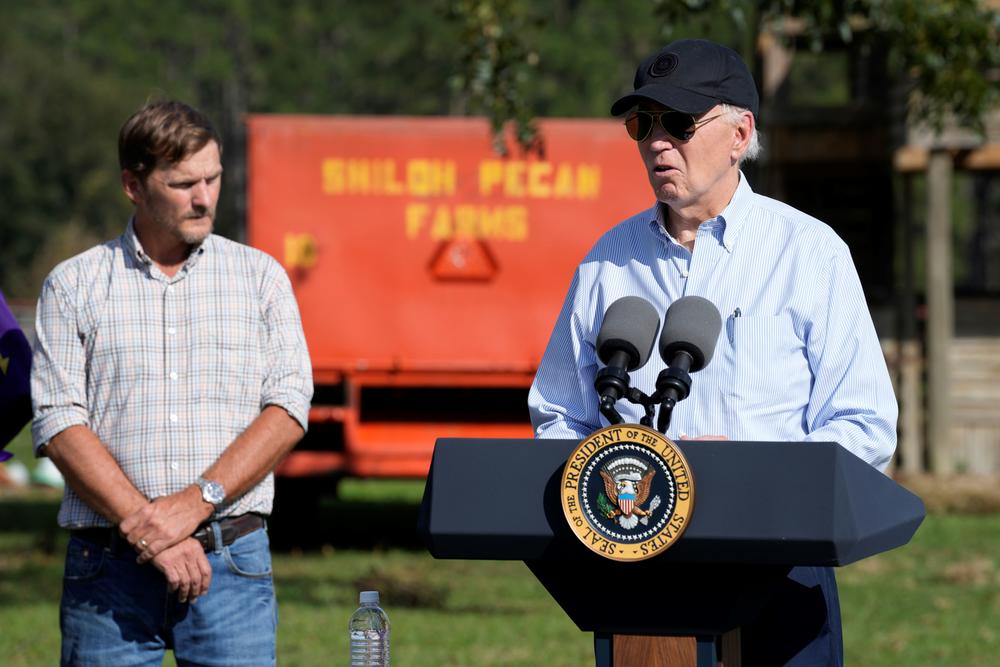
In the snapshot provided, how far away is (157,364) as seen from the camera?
4.00 meters

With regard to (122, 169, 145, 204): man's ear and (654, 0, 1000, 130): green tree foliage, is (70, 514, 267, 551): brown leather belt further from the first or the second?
(654, 0, 1000, 130): green tree foliage

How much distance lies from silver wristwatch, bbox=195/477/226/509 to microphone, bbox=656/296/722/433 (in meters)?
1.46

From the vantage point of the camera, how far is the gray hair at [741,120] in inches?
129

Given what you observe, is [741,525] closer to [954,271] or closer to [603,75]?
[603,75]

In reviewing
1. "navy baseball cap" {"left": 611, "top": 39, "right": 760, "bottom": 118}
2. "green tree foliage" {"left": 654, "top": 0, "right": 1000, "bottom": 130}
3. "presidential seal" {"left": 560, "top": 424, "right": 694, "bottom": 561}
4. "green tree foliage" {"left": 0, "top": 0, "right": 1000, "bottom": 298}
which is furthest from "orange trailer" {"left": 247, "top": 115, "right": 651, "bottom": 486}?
"green tree foliage" {"left": 0, "top": 0, "right": 1000, "bottom": 298}

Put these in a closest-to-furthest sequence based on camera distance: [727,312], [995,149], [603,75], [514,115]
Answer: [727,312]
[514,115]
[995,149]
[603,75]

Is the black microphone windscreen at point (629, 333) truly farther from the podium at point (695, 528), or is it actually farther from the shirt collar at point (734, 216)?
the shirt collar at point (734, 216)

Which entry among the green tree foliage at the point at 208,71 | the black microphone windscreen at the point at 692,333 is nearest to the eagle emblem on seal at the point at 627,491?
the black microphone windscreen at the point at 692,333

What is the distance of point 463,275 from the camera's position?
11320 millimetres

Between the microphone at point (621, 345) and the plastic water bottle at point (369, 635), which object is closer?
the microphone at point (621, 345)

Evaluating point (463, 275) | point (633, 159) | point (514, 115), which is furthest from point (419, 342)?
point (514, 115)

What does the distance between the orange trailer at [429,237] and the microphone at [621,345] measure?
8236 millimetres

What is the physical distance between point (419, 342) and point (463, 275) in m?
0.55

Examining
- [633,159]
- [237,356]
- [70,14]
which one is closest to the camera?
[237,356]
